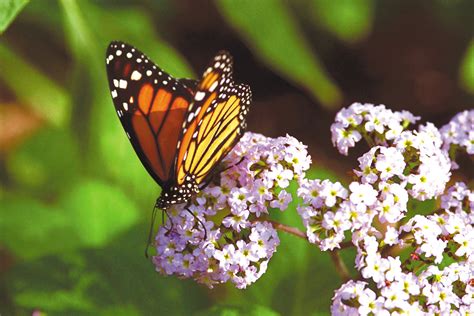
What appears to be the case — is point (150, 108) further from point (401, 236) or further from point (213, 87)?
point (401, 236)

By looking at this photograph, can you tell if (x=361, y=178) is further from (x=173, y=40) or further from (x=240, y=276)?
(x=173, y=40)

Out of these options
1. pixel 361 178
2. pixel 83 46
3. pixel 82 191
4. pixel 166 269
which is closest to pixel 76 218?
pixel 82 191

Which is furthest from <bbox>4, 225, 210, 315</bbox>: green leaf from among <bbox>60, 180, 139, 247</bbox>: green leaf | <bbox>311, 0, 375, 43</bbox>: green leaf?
A: <bbox>311, 0, 375, 43</bbox>: green leaf

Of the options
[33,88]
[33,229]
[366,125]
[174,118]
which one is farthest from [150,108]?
[33,88]

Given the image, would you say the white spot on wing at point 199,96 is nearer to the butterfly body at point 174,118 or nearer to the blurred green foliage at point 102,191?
the butterfly body at point 174,118

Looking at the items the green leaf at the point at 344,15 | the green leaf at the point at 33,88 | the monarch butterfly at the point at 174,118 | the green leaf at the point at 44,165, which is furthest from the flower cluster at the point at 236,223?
the green leaf at the point at 33,88

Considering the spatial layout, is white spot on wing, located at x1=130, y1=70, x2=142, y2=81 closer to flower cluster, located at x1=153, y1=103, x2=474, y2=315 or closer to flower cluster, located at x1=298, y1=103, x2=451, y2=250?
flower cluster, located at x1=153, y1=103, x2=474, y2=315
